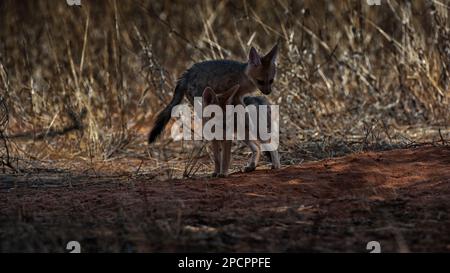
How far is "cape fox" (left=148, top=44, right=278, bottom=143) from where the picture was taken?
7.08 m

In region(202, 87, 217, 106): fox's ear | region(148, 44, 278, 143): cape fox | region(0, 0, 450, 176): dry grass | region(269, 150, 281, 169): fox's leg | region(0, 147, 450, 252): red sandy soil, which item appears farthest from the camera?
region(0, 0, 450, 176): dry grass

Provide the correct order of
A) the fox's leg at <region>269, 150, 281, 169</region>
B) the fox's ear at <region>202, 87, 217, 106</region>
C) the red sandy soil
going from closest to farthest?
the red sandy soil
the fox's ear at <region>202, 87, 217, 106</region>
the fox's leg at <region>269, 150, 281, 169</region>

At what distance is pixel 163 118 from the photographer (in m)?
7.02

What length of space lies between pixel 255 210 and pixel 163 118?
7.39 feet

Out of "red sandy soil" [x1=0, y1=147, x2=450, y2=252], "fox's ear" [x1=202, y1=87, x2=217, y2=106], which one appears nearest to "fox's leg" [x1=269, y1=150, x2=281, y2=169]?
"red sandy soil" [x1=0, y1=147, x2=450, y2=252]

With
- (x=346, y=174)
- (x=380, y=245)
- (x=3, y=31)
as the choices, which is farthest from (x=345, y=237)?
(x=3, y=31)

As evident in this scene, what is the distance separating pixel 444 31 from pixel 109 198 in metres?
5.00

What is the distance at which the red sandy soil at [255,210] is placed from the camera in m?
4.26

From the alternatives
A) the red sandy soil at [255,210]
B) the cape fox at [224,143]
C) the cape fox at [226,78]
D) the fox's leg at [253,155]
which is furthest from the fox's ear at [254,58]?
the red sandy soil at [255,210]

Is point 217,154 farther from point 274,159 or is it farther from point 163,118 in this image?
point 163,118

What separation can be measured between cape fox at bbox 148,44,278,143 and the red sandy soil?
36.8 inches

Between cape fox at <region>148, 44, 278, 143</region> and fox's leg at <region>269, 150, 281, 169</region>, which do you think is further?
cape fox at <region>148, 44, 278, 143</region>

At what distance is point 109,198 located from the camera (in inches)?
215

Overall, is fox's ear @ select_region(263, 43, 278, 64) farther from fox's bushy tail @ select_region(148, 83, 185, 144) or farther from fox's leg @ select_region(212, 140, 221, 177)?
fox's leg @ select_region(212, 140, 221, 177)
